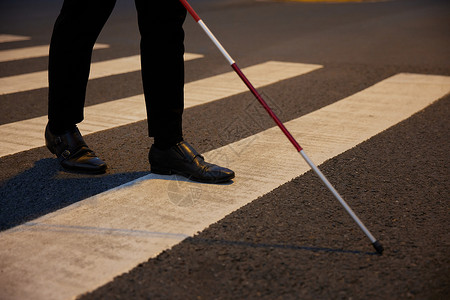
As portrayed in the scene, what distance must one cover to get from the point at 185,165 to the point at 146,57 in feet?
1.77

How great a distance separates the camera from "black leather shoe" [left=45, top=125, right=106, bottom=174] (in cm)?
301

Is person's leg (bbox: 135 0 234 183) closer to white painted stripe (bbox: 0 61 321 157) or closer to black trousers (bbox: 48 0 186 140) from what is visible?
black trousers (bbox: 48 0 186 140)

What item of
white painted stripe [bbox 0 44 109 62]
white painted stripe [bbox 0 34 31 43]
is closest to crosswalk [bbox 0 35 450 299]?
white painted stripe [bbox 0 44 109 62]

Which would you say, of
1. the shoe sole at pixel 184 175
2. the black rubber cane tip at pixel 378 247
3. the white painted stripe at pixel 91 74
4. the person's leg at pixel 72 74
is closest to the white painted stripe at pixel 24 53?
the white painted stripe at pixel 91 74

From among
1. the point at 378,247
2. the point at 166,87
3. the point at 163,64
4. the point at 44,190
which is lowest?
the point at 378,247

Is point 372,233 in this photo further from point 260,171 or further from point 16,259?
point 16,259

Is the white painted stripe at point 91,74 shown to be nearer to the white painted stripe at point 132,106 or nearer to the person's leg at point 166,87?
the white painted stripe at point 132,106

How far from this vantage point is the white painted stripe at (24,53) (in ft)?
21.8

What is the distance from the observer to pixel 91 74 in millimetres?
5734

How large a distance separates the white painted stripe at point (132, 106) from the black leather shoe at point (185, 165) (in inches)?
37.7

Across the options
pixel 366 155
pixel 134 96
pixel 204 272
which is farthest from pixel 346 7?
pixel 204 272

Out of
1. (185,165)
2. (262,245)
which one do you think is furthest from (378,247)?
(185,165)

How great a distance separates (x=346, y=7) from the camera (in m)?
11.2

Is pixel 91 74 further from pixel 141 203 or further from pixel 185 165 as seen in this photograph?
pixel 141 203
